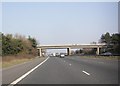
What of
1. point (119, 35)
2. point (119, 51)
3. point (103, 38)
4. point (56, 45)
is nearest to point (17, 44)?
point (119, 51)

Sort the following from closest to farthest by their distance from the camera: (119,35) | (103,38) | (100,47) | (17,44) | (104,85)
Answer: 1. (104,85)
2. (17,44)
3. (119,35)
4. (100,47)
5. (103,38)

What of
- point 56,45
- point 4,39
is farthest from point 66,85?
point 56,45

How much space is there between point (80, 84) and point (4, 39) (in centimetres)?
7145

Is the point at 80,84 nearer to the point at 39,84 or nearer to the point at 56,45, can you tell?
the point at 39,84

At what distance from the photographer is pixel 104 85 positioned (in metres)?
14.5

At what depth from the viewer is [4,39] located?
278 ft

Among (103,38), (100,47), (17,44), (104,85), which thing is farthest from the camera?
(103,38)

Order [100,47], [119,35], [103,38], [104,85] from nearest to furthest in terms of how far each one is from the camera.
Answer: [104,85]
[119,35]
[100,47]
[103,38]

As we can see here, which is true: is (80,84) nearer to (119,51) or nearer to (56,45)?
(119,51)

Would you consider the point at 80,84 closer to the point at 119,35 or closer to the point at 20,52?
the point at 20,52

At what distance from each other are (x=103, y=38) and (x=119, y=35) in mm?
68333

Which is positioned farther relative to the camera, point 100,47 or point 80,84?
point 100,47

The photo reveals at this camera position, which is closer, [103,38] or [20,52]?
[20,52]

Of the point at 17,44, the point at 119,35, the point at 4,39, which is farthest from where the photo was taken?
the point at 119,35
